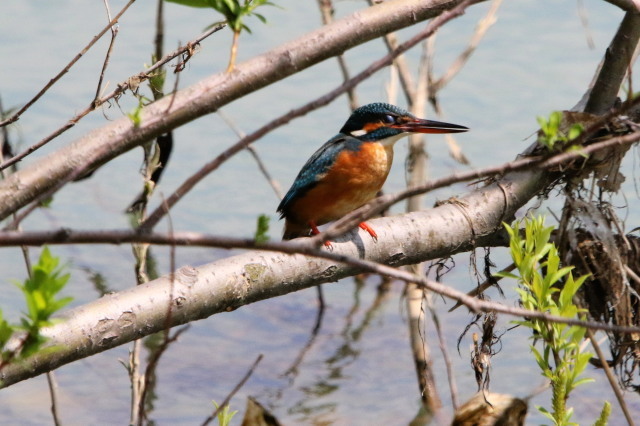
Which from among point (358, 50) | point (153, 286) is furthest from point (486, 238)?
point (358, 50)

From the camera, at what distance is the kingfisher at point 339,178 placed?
3725 millimetres

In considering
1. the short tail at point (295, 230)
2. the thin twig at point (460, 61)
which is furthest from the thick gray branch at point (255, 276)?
the thin twig at point (460, 61)

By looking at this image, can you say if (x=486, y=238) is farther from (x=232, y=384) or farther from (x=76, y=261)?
(x=76, y=261)

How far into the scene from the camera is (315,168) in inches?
148

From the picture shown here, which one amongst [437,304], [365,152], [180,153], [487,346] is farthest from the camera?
[180,153]

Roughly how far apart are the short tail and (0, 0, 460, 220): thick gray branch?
195 cm

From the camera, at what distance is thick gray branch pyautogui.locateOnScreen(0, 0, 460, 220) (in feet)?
5.65

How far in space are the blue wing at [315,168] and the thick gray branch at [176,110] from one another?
5.62 feet

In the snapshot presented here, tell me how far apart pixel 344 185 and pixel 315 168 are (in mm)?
128

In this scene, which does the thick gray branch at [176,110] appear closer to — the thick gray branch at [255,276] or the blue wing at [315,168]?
the thick gray branch at [255,276]

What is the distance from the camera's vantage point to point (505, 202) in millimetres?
3039

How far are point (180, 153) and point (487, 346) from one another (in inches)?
162

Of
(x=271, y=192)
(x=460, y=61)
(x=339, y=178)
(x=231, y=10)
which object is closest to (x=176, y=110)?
(x=231, y=10)

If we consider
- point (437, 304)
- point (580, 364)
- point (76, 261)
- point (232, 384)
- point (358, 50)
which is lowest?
point (580, 364)
